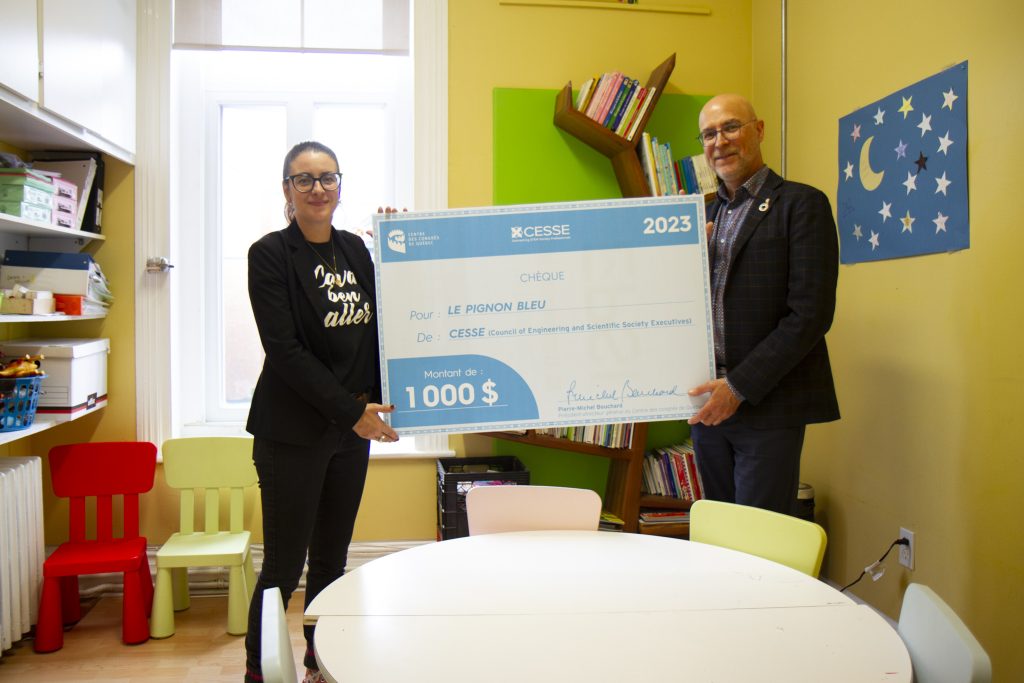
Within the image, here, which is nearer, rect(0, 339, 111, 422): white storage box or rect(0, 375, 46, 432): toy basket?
rect(0, 375, 46, 432): toy basket

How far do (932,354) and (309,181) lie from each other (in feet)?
6.56

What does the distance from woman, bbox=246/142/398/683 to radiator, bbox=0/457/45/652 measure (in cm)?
109

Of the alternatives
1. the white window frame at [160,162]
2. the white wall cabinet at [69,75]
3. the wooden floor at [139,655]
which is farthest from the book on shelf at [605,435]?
the white wall cabinet at [69,75]

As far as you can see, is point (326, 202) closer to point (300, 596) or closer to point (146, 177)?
point (146, 177)

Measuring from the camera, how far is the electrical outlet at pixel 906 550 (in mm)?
2549

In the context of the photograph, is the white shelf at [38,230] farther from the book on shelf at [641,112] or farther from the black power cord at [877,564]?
the black power cord at [877,564]

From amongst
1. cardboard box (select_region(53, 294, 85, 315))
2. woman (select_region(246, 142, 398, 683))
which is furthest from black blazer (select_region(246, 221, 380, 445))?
cardboard box (select_region(53, 294, 85, 315))

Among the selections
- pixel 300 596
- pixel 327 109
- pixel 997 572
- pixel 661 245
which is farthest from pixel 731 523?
pixel 327 109

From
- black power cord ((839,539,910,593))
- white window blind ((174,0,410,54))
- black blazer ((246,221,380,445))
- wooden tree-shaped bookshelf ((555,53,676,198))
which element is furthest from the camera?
white window blind ((174,0,410,54))

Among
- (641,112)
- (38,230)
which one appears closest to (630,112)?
(641,112)

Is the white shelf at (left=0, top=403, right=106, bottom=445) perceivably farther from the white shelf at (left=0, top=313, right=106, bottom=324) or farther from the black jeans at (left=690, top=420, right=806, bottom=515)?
the black jeans at (left=690, top=420, right=806, bottom=515)

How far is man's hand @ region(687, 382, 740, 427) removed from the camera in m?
2.08

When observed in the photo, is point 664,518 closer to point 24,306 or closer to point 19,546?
point 19,546

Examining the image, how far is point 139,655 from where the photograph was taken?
2.71m
